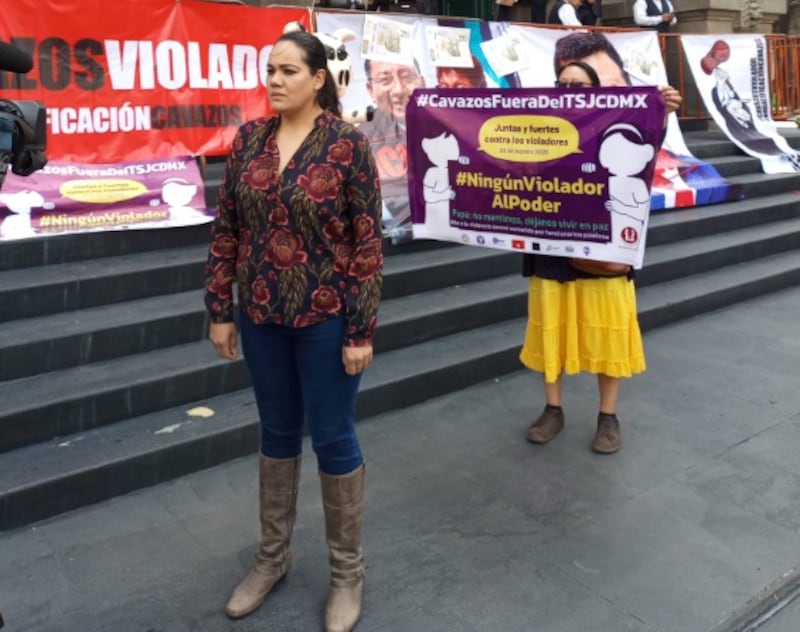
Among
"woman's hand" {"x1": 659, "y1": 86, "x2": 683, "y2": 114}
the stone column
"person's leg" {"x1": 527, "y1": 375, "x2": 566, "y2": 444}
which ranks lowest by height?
"person's leg" {"x1": 527, "y1": 375, "x2": 566, "y2": 444}

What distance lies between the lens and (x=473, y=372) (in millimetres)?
5184

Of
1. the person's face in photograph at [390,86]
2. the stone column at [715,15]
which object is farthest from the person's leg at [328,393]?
the stone column at [715,15]

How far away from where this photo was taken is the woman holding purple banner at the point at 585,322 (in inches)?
164

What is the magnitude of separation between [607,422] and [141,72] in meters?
3.90

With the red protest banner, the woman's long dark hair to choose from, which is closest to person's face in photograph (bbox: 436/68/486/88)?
the red protest banner

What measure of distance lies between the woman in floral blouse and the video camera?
64 cm

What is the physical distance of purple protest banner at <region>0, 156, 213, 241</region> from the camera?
16.5 feet

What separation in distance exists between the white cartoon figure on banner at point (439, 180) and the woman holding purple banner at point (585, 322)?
24.6 inches

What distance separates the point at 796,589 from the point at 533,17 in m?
10.4

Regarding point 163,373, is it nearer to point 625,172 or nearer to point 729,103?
point 625,172

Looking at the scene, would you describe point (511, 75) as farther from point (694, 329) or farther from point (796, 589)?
point (796, 589)

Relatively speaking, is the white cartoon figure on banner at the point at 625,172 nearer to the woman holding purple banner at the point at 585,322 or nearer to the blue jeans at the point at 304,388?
the woman holding purple banner at the point at 585,322

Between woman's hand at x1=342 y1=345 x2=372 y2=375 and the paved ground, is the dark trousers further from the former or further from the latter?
woman's hand at x1=342 y1=345 x2=372 y2=375

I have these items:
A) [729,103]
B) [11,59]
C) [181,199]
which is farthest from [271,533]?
[729,103]
